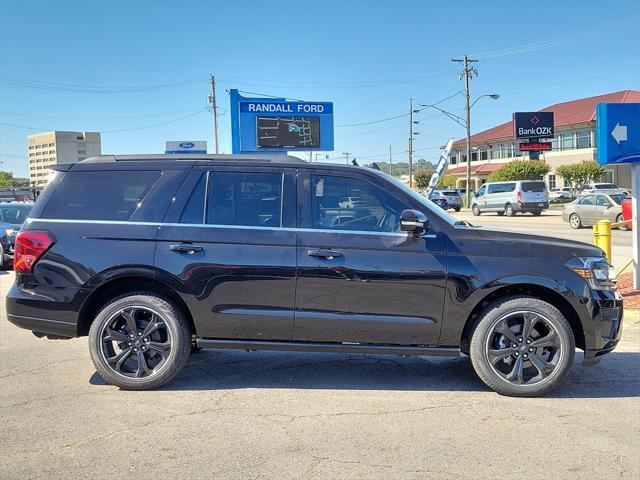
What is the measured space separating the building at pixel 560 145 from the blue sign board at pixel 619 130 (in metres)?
48.3

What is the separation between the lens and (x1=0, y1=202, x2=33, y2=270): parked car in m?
13.7

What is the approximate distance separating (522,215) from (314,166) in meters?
34.8

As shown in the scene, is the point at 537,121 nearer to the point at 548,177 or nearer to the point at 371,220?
the point at 548,177

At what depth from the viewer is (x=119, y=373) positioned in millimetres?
4961

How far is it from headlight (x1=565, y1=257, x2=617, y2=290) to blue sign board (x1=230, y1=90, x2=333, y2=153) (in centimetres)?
2087

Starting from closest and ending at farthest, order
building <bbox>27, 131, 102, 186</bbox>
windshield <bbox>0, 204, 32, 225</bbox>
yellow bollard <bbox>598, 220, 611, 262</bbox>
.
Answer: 1. yellow bollard <bbox>598, 220, 611, 262</bbox>
2. windshield <bbox>0, 204, 32, 225</bbox>
3. building <bbox>27, 131, 102, 186</bbox>

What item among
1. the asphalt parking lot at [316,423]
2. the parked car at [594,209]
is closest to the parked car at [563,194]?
the parked car at [594,209]

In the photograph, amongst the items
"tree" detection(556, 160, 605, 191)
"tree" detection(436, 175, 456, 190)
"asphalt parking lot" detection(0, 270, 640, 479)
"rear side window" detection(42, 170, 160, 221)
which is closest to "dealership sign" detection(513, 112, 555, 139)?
"tree" detection(556, 160, 605, 191)

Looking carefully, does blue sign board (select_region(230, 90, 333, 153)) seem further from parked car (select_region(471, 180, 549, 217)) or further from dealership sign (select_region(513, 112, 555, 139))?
dealership sign (select_region(513, 112, 555, 139))

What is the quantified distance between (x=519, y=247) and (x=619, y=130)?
4747 mm

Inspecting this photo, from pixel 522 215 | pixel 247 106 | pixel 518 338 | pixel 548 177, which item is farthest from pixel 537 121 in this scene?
pixel 518 338

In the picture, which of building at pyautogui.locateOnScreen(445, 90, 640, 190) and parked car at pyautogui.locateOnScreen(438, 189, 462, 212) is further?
building at pyautogui.locateOnScreen(445, 90, 640, 190)

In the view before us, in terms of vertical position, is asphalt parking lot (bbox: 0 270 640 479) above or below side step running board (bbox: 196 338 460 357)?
below

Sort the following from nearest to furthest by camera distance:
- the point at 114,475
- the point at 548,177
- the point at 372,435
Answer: the point at 114,475 < the point at 372,435 < the point at 548,177
